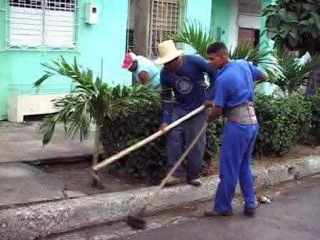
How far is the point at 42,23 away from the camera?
31.2 feet

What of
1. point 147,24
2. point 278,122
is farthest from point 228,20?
point 278,122

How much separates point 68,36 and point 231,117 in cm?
451

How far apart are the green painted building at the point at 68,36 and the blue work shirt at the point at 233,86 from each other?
13.5 ft

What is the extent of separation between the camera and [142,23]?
38.0 ft

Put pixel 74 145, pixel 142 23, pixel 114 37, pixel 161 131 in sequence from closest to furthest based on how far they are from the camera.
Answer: pixel 161 131 → pixel 74 145 → pixel 114 37 → pixel 142 23

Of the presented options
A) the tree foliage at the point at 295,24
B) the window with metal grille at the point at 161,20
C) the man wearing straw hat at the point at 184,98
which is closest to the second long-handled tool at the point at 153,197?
the man wearing straw hat at the point at 184,98

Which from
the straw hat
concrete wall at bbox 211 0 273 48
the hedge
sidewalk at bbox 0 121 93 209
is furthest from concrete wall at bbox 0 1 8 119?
concrete wall at bbox 211 0 273 48

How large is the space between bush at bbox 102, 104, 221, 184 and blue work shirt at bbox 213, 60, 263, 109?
945 millimetres

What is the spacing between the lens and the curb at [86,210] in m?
5.19

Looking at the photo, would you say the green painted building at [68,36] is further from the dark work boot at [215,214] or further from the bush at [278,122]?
the dark work boot at [215,214]

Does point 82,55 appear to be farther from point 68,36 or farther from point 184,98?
point 184,98

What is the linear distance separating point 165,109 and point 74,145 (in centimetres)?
192

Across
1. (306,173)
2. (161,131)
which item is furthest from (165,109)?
(306,173)

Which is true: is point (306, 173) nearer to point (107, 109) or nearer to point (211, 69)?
point (211, 69)
